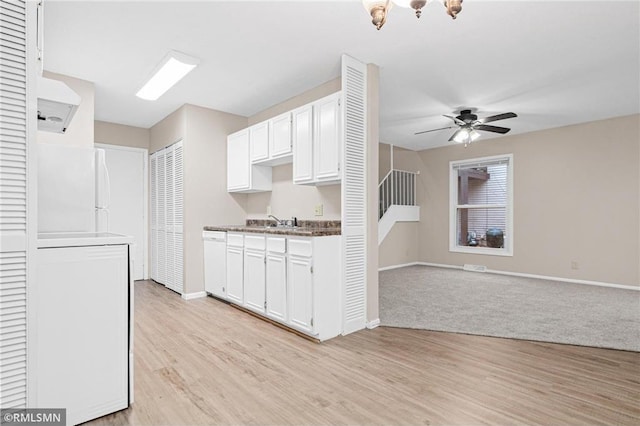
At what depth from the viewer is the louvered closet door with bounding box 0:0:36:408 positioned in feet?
4.75

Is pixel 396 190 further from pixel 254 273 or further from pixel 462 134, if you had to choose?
pixel 254 273

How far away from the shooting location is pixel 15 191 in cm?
148

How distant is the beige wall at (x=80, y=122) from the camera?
3.73 metres

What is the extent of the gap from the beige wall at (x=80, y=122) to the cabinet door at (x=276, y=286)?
252cm

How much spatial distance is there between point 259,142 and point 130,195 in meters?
2.82

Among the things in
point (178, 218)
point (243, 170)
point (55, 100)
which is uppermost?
point (55, 100)

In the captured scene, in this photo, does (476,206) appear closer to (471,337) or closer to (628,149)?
(628,149)

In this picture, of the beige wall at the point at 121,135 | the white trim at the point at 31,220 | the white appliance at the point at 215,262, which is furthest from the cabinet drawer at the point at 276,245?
the beige wall at the point at 121,135

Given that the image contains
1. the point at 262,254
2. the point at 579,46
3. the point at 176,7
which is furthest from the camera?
the point at 262,254

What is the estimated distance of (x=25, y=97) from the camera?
1.50 metres

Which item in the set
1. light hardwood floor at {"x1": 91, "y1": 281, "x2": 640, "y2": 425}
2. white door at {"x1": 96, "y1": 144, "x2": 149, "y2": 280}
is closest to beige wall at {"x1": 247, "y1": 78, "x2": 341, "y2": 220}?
light hardwood floor at {"x1": 91, "y1": 281, "x2": 640, "y2": 425}

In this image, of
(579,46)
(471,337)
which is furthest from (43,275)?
(579,46)

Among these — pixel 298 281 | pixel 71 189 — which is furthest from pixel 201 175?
pixel 298 281

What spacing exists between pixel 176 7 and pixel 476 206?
644cm
